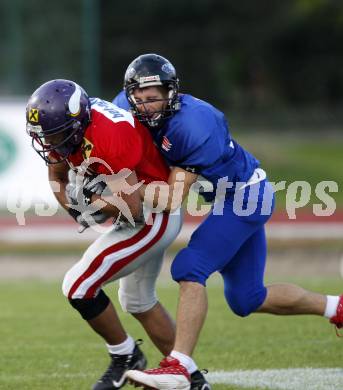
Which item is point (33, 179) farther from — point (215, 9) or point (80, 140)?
point (215, 9)

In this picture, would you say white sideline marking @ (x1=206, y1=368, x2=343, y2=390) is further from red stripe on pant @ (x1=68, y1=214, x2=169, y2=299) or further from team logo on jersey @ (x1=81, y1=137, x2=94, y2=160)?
team logo on jersey @ (x1=81, y1=137, x2=94, y2=160)

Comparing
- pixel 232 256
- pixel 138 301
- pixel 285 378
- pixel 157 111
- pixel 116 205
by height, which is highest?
pixel 157 111

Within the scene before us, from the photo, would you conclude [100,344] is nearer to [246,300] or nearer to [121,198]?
[246,300]

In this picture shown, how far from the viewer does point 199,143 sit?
14.9 ft

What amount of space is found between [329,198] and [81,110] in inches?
520

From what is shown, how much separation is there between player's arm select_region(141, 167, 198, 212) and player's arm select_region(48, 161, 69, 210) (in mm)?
446

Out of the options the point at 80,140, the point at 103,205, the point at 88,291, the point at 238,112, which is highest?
the point at 80,140

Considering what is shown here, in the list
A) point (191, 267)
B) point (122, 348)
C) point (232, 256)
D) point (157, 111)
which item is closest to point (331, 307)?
point (232, 256)

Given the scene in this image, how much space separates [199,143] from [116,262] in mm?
676

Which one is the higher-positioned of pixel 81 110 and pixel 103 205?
pixel 81 110

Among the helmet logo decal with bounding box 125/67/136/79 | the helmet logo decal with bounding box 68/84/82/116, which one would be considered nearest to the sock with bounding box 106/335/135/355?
the helmet logo decal with bounding box 68/84/82/116

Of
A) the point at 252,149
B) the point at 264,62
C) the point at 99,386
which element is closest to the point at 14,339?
the point at 99,386

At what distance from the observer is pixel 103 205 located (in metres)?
4.53

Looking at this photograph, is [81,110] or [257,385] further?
[257,385]
